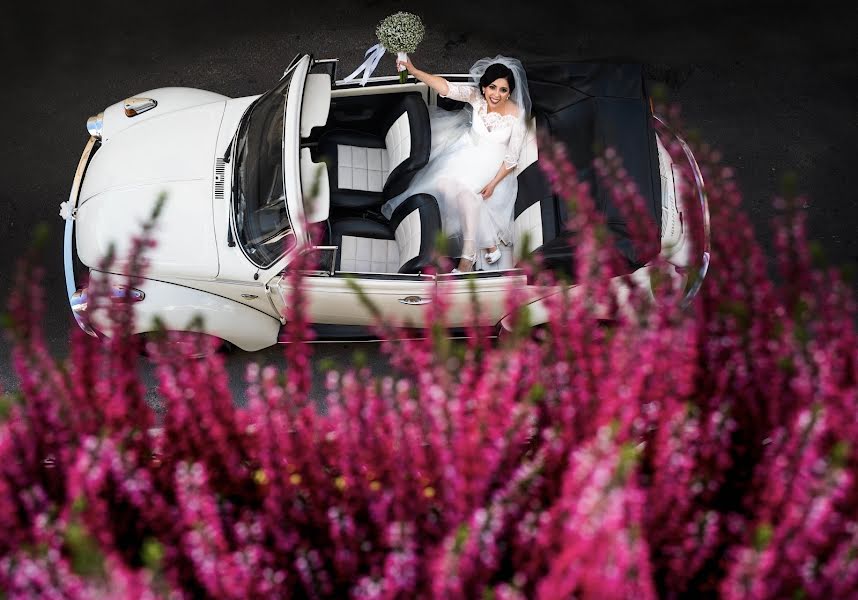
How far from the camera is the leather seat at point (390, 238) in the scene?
13.0 feet

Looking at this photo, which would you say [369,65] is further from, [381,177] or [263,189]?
[263,189]

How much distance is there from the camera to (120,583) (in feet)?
4.03

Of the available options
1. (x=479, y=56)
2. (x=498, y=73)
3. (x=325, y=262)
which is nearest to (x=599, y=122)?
(x=498, y=73)

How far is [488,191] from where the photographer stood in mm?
4309

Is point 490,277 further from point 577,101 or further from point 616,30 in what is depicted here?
point 616,30

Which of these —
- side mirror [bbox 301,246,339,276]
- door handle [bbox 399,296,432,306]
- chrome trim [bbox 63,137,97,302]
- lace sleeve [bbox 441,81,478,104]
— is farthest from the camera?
lace sleeve [bbox 441,81,478,104]

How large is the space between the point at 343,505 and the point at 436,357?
1.50 ft

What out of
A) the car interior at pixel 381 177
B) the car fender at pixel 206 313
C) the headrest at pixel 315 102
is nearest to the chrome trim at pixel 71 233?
the car fender at pixel 206 313

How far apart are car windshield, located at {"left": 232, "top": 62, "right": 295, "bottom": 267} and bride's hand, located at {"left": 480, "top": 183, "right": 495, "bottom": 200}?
1.24m

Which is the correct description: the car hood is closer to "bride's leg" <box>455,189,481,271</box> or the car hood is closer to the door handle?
the door handle

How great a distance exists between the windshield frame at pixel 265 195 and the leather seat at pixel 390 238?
0.38 m

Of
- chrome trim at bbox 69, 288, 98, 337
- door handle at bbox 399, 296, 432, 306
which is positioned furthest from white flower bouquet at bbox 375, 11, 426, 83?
chrome trim at bbox 69, 288, 98, 337

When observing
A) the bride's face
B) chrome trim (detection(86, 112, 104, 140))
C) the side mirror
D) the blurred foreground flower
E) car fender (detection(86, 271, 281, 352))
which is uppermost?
the bride's face

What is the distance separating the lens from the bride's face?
13.6 feet
